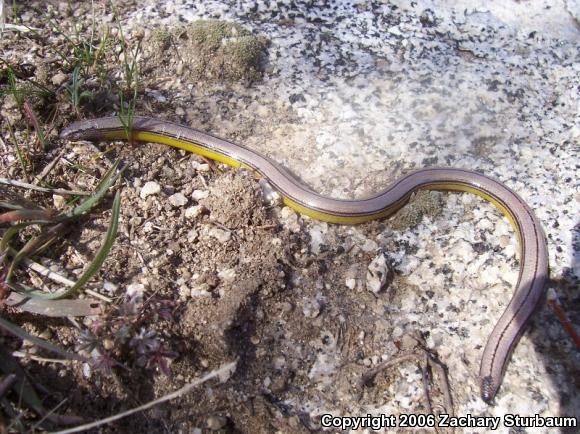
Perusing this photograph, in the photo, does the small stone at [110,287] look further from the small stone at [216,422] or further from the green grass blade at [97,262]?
the small stone at [216,422]

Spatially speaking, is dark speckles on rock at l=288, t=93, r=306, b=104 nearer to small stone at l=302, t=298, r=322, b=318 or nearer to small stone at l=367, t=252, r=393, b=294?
small stone at l=367, t=252, r=393, b=294

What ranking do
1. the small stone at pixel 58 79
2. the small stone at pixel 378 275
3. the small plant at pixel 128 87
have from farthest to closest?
the small stone at pixel 58 79
the small plant at pixel 128 87
the small stone at pixel 378 275

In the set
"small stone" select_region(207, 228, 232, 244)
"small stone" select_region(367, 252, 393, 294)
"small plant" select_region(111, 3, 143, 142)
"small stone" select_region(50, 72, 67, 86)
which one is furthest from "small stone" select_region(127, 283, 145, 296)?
"small stone" select_region(50, 72, 67, 86)

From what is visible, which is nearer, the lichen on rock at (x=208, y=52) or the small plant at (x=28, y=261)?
the small plant at (x=28, y=261)

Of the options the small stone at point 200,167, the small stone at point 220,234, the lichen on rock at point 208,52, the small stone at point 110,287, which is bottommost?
the small stone at point 110,287

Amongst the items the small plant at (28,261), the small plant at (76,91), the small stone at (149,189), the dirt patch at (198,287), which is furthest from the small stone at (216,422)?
the small plant at (76,91)

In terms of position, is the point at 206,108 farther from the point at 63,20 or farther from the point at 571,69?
the point at 571,69
